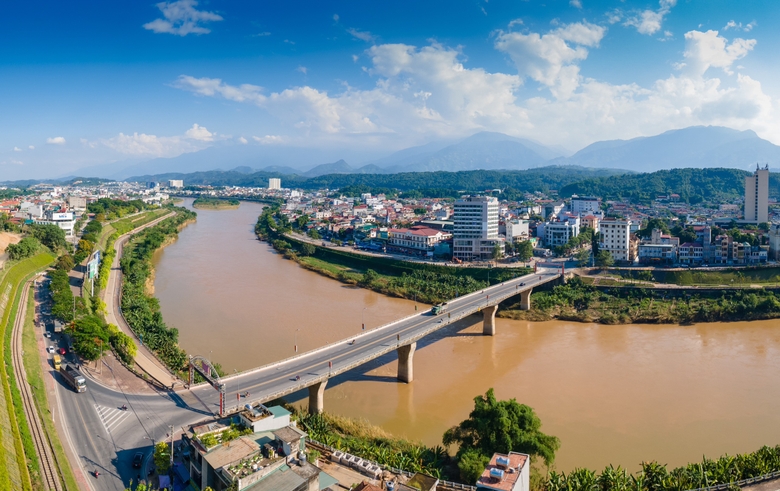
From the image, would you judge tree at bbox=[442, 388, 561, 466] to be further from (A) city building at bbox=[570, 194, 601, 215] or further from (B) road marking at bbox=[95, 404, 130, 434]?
(A) city building at bbox=[570, 194, 601, 215]

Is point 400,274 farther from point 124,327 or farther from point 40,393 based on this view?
point 40,393

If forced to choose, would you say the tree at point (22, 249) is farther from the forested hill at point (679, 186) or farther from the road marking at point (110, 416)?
the forested hill at point (679, 186)

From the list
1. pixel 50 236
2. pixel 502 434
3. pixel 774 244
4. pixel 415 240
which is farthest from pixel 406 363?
pixel 50 236

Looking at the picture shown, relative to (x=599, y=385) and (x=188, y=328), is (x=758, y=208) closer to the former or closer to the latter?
(x=599, y=385)

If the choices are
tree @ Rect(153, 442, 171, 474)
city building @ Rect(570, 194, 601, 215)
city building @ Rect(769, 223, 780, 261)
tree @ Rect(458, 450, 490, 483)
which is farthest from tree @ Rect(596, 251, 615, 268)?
city building @ Rect(570, 194, 601, 215)

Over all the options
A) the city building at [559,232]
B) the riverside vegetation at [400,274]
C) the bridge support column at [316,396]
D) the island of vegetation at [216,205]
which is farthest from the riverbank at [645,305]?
the island of vegetation at [216,205]
